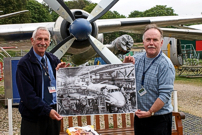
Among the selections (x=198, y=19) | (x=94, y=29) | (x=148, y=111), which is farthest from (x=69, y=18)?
(x=198, y=19)

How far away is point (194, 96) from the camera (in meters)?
9.38

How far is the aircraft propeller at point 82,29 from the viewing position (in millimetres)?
4977

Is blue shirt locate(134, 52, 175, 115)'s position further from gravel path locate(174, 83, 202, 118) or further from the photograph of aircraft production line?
A: gravel path locate(174, 83, 202, 118)

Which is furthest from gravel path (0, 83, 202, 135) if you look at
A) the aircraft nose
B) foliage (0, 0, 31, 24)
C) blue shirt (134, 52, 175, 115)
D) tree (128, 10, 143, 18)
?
tree (128, 10, 143, 18)

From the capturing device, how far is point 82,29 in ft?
16.3

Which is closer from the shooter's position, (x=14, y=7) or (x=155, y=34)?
(x=155, y=34)

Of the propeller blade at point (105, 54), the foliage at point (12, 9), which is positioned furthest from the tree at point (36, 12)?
the propeller blade at point (105, 54)

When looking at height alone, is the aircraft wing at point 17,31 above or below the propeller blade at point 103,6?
below

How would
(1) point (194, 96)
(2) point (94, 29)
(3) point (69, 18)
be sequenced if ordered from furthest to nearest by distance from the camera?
(1) point (194, 96)
(2) point (94, 29)
(3) point (69, 18)

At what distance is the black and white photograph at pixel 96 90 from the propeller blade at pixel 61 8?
3468 millimetres

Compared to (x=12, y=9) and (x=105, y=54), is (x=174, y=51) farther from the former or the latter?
(x=12, y=9)

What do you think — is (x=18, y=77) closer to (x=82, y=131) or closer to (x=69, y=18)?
(x=82, y=131)

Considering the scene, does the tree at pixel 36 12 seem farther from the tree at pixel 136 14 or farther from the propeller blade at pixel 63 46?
the propeller blade at pixel 63 46

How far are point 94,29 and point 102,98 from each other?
3.93 metres
